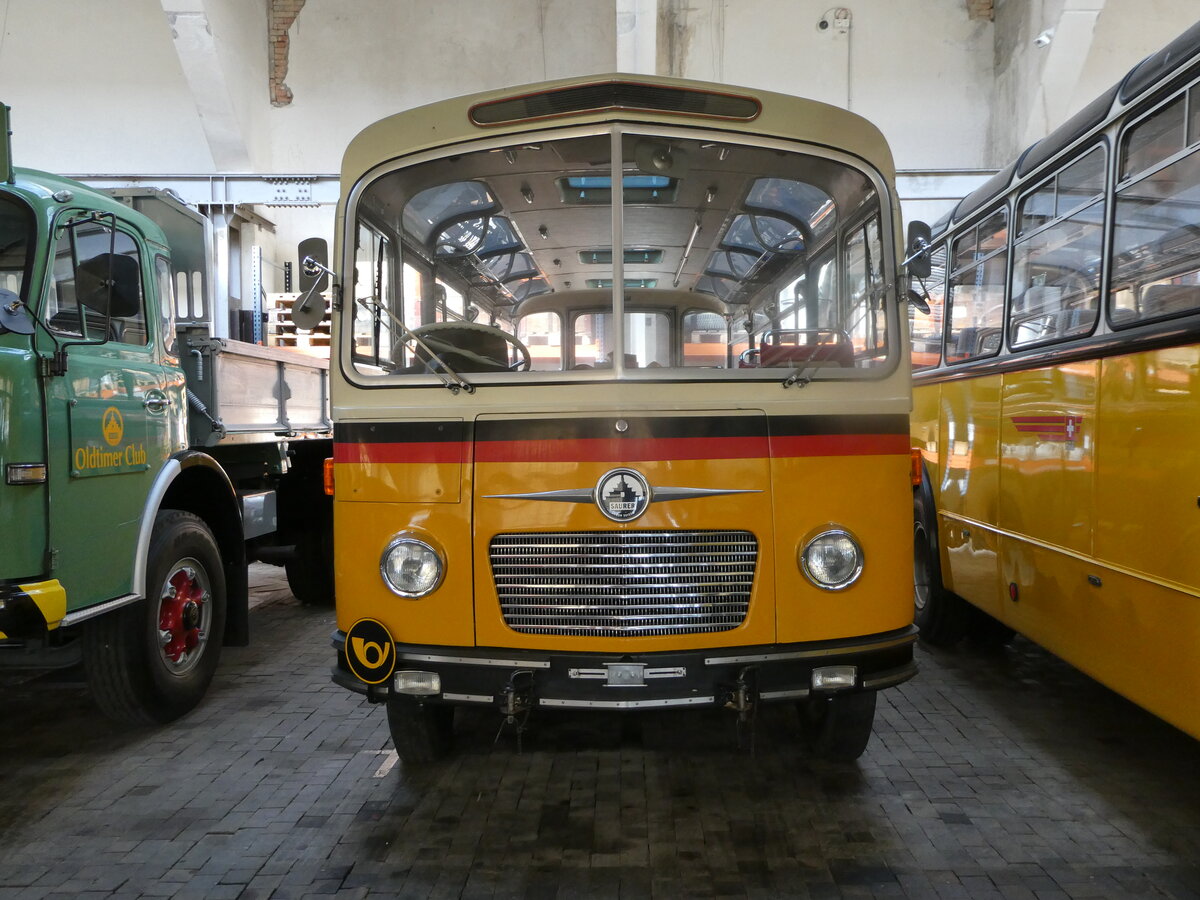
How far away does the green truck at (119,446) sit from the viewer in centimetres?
348

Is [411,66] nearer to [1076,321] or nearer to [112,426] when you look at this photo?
[112,426]

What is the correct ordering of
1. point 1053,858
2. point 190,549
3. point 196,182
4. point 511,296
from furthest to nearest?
point 196,182 < point 190,549 < point 511,296 < point 1053,858

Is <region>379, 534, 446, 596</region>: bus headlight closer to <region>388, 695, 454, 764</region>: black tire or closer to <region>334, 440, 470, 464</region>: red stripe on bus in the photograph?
<region>334, 440, 470, 464</region>: red stripe on bus

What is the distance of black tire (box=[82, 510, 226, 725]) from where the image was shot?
406 cm

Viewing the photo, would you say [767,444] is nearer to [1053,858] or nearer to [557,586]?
[557,586]

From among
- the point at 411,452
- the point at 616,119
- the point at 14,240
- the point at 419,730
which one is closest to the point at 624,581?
the point at 411,452

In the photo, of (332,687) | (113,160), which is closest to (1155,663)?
(332,687)

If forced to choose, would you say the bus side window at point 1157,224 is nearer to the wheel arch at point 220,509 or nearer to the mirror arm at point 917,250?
the mirror arm at point 917,250

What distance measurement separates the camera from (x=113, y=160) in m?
14.5

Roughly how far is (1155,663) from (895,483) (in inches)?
45.0

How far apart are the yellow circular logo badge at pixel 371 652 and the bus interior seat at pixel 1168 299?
2935 mm

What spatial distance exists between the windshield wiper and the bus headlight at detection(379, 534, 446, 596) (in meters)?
0.55

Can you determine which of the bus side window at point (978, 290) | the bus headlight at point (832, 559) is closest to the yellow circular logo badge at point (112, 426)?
the bus headlight at point (832, 559)

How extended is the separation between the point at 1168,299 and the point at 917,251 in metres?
0.90
